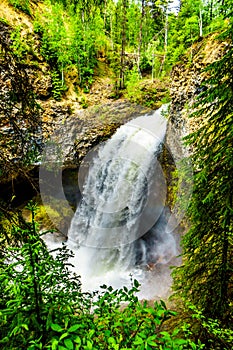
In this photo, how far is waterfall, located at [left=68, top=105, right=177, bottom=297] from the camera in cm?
947

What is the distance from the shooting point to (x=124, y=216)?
34.4ft

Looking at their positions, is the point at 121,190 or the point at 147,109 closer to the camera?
the point at 121,190

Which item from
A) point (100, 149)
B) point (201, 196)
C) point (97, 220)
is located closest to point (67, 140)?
point (100, 149)

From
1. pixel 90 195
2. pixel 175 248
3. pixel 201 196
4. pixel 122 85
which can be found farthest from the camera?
pixel 122 85

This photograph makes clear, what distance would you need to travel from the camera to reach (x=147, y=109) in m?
13.4

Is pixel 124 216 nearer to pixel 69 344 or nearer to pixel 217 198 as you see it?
pixel 217 198

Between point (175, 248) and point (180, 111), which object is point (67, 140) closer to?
point (180, 111)

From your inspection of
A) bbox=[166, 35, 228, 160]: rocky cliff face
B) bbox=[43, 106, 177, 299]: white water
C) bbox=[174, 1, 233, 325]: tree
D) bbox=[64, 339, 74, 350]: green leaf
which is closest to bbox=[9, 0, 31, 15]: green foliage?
bbox=[43, 106, 177, 299]: white water

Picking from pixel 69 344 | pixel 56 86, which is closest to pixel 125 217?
pixel 56 86

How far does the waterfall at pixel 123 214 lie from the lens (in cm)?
947

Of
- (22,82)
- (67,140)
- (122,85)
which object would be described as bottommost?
(67,140)

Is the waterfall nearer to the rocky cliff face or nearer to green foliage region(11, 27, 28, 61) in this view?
the rocky cliff face

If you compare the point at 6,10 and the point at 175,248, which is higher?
the point at 6,10

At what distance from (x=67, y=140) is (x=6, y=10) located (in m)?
7.37
